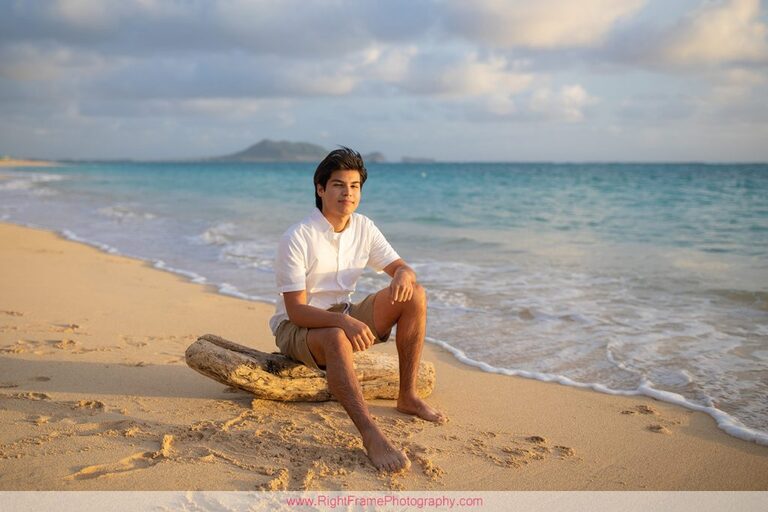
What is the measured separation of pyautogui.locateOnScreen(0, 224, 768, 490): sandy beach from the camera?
3.19 m

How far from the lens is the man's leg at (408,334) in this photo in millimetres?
4051

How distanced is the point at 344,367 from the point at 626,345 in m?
3.37

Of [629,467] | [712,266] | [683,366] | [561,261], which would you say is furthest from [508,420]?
[712,266]

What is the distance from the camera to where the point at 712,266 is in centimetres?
1004

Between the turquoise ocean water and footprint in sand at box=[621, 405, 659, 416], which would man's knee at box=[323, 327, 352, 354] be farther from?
footprint in sand at box=[621, 405, 659, 416]

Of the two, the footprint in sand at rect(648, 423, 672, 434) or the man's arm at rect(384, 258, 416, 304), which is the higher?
the man's arm at rect(384, 258, 416, 304)

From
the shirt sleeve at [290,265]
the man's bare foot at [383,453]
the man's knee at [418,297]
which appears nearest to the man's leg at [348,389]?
the man's bare foot at [383,453]

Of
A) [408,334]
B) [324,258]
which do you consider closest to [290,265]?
[324,258]

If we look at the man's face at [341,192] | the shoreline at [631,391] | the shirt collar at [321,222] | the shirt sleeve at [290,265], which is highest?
the man's face at [341,192]

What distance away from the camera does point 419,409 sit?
13.5 ft

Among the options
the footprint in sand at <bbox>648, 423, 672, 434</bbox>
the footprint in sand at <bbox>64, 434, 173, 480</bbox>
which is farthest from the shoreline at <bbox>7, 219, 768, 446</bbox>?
the footprint in sand at <bbox>64, 434, 173, 480</bbox>

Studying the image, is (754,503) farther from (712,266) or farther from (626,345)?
(712,266)

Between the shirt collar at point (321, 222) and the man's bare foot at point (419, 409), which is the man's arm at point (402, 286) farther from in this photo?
the man's bare foot at point (419, 409)

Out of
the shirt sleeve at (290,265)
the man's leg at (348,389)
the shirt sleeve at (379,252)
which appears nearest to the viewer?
the man's leg at (348,389)
